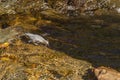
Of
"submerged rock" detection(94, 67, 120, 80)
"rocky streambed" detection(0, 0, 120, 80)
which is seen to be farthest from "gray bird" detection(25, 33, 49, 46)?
"submerged rock" detection(94, 67, 120, 80)

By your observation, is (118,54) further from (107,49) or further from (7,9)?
(7,9)

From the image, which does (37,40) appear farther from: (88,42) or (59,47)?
(88,42)

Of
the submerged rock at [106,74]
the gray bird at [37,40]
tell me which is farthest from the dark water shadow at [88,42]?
the submerged rock at [106,74]

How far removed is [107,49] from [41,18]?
157 inches

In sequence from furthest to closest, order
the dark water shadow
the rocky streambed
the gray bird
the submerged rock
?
the gray bird → the dark water shadow → the rocky streambed → the submerged rock

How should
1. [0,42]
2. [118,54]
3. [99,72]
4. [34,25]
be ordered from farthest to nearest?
[34,25]
[0,42]
[118,54]
[99,72]

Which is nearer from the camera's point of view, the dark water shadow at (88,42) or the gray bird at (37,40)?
the dark water shadow at (88,42)

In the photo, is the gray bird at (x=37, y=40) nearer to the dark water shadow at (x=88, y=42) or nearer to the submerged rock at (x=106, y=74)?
the dark water shadow at (x=88, y=42)

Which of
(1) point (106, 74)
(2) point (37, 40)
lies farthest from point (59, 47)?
(1) point (106, 74)

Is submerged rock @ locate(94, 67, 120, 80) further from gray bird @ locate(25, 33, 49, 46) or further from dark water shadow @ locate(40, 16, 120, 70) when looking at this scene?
gray bird @ locate(25, 33, 49, 46)

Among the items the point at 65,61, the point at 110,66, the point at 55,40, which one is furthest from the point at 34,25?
the point at 110,66

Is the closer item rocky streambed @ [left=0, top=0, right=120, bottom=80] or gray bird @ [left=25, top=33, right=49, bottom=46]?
rocky streambed @ [left=0, top=0, right=120, bottom=80]

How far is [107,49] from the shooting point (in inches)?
401

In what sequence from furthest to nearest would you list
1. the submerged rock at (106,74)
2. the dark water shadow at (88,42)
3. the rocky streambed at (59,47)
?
1. the dark water shadow at (88,42)
2. the rocky streambed at (59,47)
3. the submerged rock at (106,74)
